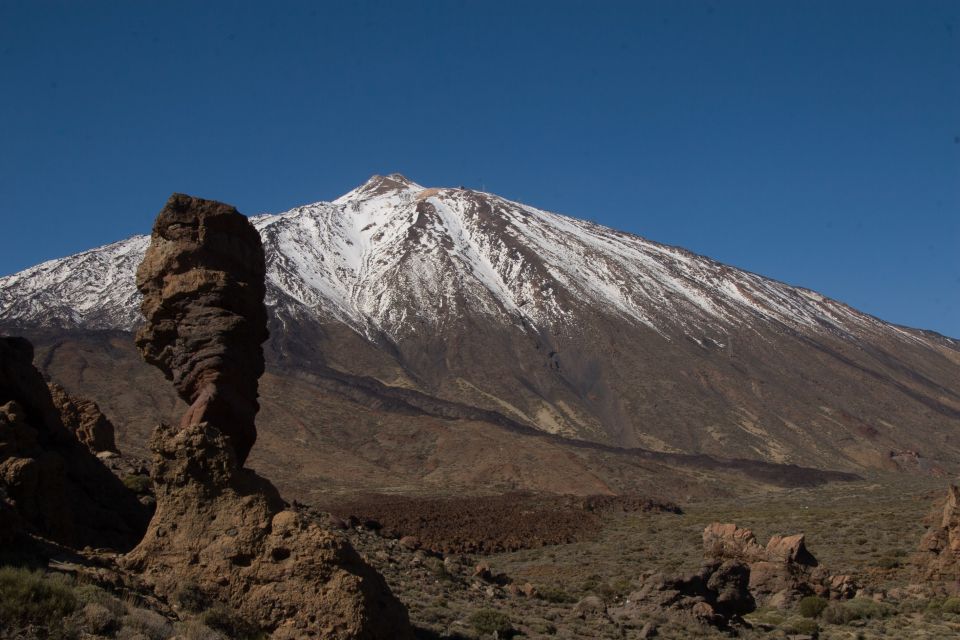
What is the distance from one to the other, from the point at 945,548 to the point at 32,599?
24.2 metres

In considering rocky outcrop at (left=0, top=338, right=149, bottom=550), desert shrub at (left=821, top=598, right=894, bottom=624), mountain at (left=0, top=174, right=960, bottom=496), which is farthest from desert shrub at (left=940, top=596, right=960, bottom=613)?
mountain at (left=0, top=174, right=960, bottom=496)

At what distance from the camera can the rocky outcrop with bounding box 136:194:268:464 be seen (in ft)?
53.6

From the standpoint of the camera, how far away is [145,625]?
891 centimetres

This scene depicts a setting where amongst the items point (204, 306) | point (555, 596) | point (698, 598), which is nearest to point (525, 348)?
point (555, 596)

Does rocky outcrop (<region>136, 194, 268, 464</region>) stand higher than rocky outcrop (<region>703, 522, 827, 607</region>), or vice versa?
rocky outcrop (<region>136, 194, 268, 464</region>)

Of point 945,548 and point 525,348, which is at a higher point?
point 525,348

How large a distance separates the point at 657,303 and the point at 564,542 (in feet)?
384

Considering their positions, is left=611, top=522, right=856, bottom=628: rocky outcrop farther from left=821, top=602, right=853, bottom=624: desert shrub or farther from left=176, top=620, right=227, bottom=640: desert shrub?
left=176, top=620, right=227, bottom=640: desert shrub

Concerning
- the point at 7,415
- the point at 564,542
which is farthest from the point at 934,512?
the point at 7,415

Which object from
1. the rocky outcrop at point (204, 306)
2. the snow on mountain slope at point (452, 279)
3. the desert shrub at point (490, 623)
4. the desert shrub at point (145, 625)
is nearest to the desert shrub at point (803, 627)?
the desert shrub at point (490, 623)

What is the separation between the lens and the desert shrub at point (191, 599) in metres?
10.3

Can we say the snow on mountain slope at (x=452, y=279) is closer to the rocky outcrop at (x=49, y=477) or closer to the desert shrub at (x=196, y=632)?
the rocky outcrop at (x=49, y=477)

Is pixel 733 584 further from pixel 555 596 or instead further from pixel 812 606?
pixel 555 596

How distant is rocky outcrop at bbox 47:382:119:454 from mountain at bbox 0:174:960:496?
3598cm
